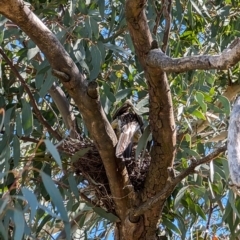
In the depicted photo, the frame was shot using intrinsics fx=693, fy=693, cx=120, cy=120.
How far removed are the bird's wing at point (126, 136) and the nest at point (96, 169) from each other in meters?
0.08

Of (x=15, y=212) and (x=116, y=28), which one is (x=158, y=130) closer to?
(x=15, y=212)

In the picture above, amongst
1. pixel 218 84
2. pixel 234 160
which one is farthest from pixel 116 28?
pixel 234 160

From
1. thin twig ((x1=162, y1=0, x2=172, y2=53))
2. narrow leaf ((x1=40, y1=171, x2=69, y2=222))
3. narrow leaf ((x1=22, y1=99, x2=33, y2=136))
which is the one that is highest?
thin twig ((x1=162, y1=0, x2=172, y2=53))

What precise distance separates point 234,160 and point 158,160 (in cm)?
72

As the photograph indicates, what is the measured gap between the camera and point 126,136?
7.76ft

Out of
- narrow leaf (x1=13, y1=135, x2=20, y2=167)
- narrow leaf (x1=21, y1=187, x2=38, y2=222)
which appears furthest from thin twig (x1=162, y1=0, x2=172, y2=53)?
narrow leaf (x1=21, y1=187, x2=38, y2=222)

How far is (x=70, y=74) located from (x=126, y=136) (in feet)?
1.49

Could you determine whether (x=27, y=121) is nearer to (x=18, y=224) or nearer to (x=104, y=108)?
(x=104, y=108)

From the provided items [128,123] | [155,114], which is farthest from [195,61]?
[128,123]

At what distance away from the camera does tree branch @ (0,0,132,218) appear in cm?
191

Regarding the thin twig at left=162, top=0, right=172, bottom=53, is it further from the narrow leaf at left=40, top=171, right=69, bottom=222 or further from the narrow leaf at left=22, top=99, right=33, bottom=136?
the narrow leaf at left=40, top=171, right=69, bottom=222

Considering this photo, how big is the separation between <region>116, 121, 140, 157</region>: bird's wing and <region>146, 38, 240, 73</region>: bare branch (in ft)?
1.12

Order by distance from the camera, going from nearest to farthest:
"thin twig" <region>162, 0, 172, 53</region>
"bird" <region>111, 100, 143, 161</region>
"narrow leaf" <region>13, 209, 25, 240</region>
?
"narrow leaf" <region>13, 209, 25, 240</region>, "thin twig" <region>162, 0, 172, 53</region>, "bird" <region>111, 100, 143, 161</region>

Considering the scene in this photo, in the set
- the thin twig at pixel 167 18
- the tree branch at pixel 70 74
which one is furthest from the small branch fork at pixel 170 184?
the thin twig at pixel 167 18
